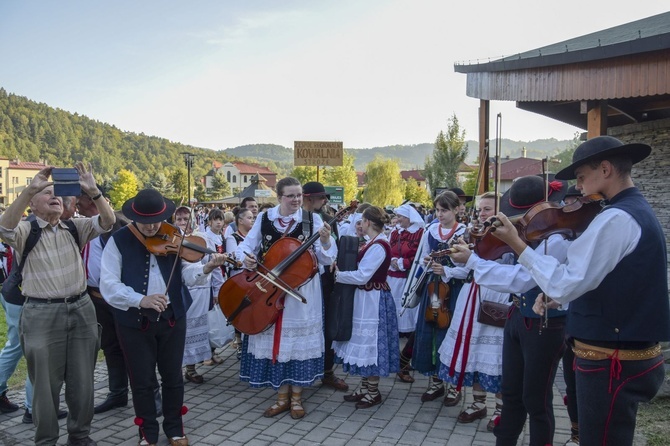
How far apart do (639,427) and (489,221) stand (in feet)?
9.99

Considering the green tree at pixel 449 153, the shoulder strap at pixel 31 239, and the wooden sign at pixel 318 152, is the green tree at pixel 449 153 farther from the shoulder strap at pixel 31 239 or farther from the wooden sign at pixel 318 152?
the shoulder strap at pixel 31 239

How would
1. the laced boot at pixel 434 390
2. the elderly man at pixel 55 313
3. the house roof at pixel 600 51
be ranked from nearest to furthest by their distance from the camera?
the elderly man at pixel 55 313 → the laced boot at pixel 434 390 → the house roof at pixel 600 51

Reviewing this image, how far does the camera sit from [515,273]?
3152mm

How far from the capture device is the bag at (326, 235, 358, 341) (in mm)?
5082

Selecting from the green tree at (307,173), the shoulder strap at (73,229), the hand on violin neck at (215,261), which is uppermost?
the green tree at (307,173)

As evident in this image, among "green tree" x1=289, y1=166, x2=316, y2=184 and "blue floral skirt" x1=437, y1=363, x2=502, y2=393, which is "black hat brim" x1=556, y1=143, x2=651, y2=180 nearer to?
"blue floral skirt" x1=437, y1=363, x2=502, y2=393

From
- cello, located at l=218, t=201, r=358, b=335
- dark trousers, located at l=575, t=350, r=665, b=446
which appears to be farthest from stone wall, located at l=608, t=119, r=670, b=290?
dark trousers, located at l=575, t=350, r=665, b=446

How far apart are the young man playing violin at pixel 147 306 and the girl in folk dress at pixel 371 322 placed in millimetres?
1607

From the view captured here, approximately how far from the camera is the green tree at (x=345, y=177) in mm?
56688

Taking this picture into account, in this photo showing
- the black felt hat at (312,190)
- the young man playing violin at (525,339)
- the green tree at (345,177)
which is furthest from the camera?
the green tree at (345,177)

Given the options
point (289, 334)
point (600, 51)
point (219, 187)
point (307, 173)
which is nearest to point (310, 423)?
point (289, 334)

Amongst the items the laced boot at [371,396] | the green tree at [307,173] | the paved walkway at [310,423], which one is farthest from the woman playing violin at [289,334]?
the green tree at [307,173]

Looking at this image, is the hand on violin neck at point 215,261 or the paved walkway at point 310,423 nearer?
the hand on violin neck at point 215,261

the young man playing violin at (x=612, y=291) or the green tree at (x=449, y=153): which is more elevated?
the green tree at (x=449, y=153)
